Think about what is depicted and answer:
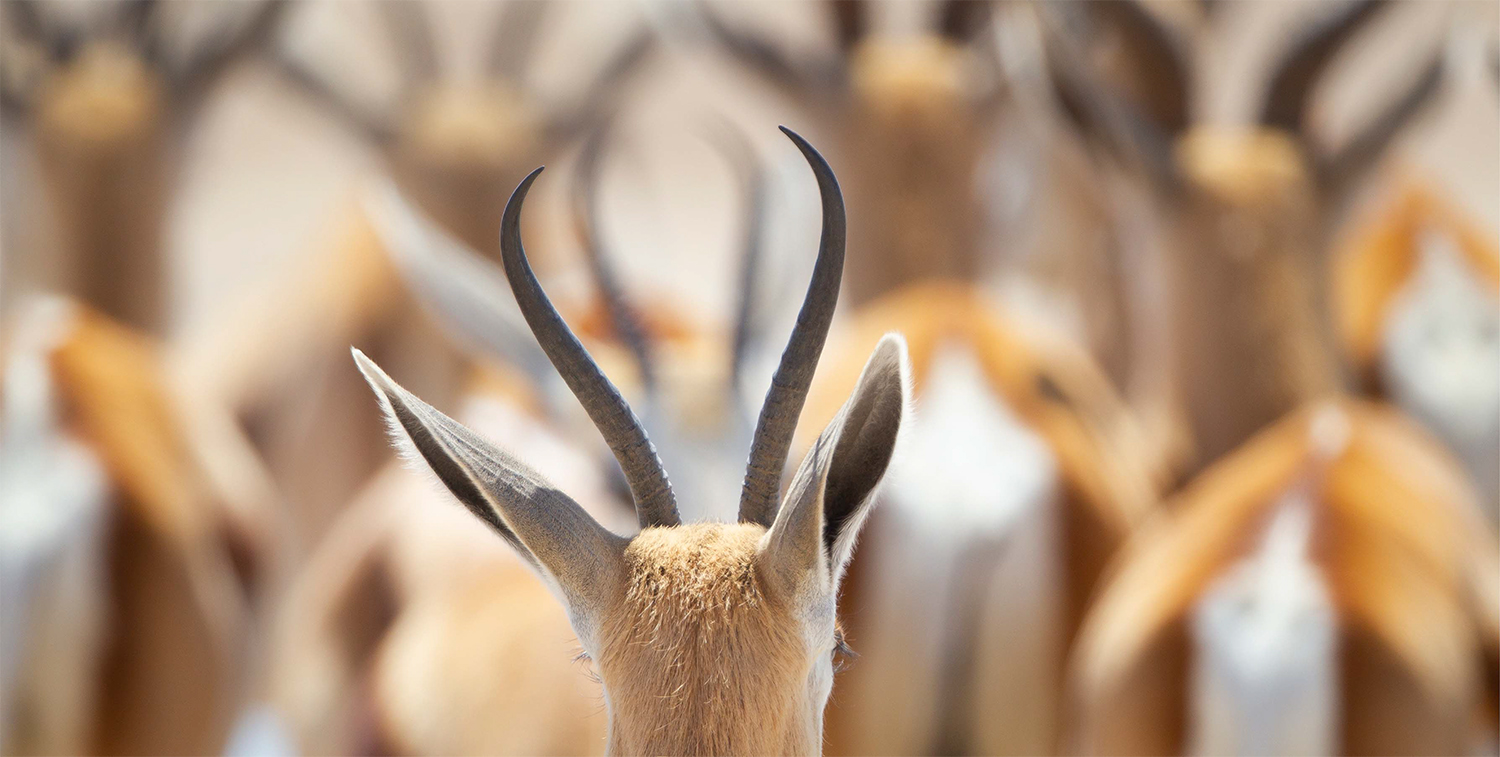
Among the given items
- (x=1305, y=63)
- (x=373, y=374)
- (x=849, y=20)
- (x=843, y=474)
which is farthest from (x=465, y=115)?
(x=843, y=474)

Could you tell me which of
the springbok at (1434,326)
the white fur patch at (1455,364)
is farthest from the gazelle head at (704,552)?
the white fur patch at (1455,364)

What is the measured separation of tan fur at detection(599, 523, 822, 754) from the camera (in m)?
1.86

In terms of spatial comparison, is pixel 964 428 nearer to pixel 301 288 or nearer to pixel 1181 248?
pixel 1181 248

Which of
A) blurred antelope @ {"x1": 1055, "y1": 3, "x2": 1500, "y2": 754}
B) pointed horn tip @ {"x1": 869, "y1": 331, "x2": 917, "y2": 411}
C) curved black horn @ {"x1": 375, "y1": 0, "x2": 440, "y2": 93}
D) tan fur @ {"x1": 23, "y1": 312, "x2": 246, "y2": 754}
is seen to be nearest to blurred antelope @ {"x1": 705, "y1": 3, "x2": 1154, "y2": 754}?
blurred antelope @ {"x1": 1055, "y1": 3, "x2": 1500, "y2": 754}

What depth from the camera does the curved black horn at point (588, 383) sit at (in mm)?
1905

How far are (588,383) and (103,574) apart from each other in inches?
99.0

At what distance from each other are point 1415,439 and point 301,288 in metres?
3.92

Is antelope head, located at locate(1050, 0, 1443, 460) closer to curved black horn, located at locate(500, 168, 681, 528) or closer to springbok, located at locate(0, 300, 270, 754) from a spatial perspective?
springbok, located at locate(0, 300, 270, 754)

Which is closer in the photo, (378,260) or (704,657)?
(704,657)

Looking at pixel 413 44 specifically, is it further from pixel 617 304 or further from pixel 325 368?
pixel 617 304

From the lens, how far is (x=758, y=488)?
2074mm

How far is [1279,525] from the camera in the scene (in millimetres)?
3248

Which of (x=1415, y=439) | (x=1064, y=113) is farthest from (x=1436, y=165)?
(x=1415, y=439)

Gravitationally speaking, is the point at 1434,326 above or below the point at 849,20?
below
